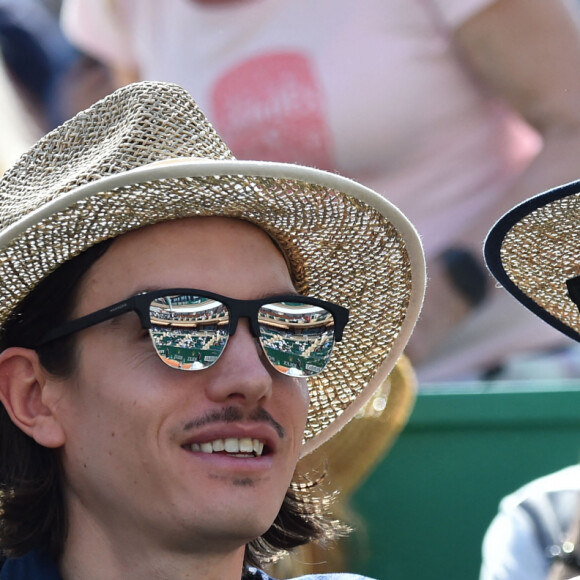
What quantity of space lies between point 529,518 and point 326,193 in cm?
121

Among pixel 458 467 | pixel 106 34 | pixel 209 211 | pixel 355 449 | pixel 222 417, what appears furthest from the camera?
pixel 106 34

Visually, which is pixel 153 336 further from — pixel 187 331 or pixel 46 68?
pixel 46 68

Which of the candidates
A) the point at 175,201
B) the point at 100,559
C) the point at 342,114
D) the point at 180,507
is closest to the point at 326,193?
the point at 175,201

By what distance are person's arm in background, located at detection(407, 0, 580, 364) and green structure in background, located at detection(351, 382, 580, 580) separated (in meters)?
0.55

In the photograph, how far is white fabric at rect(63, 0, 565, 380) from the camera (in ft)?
13.5

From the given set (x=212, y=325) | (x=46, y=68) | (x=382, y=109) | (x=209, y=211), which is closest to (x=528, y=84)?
(x=382, y=109)

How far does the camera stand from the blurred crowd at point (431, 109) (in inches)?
157

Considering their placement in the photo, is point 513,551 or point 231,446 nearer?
point 231,446

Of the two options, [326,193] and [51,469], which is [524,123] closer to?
[326,193]

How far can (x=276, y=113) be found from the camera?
163 inches

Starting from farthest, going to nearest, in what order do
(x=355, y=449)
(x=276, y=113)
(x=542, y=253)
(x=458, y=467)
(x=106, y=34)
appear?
(x=106, y=34)
(x=276, y=113)
(x=458, y=467)
(x=355, y=449)
(x=542, y=253)

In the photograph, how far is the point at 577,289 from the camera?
2395 mm

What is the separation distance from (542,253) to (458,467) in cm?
116

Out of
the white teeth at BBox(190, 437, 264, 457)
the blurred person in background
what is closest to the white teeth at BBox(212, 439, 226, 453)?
the white teeth at BBox(190, 437, 264, 457)
